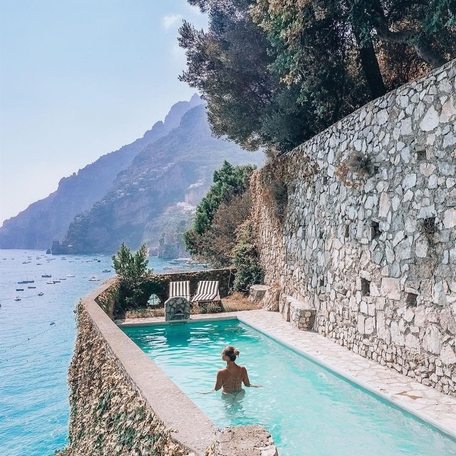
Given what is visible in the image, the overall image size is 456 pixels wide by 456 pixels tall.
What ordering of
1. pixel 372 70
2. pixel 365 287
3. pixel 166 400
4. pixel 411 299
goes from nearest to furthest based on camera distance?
pixel 166 400 < pixel 411 299 < pixel 365 287 < pixel 372 70

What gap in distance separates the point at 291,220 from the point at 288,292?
214 cm

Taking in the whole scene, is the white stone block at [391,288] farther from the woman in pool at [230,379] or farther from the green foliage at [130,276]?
the green foliage at [130,276]

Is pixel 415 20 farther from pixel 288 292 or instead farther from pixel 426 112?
pixel 288 292

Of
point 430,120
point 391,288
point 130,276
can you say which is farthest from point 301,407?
point 130,276

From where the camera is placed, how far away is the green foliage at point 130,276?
1630 centimetres

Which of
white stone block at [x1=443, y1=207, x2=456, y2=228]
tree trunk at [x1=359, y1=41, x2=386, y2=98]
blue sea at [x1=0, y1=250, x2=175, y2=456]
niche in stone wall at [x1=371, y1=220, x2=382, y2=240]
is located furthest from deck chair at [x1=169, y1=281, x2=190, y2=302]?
white stone block at [x1=443, y1=207, x2=456, y2=228]

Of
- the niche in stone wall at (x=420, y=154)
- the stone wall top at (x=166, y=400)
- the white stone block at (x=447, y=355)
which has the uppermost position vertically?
the niche in stone wall at (x=420, y=154)

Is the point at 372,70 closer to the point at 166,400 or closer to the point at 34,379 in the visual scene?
the point at 166,400

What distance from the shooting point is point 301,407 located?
6918 millimetres

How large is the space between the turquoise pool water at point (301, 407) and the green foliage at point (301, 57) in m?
6.62

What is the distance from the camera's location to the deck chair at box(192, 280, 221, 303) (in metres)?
15.3

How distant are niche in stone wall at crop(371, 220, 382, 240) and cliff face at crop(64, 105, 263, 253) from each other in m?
149

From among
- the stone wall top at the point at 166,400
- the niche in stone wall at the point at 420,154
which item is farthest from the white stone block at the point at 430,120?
the stone wall top at the point at 166,400

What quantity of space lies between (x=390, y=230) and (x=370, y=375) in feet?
8.06
